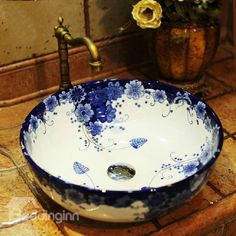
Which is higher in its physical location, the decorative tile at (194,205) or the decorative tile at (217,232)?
the decorative tile at (194,205)

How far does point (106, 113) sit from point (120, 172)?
140 mm

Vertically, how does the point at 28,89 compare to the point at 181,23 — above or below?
below

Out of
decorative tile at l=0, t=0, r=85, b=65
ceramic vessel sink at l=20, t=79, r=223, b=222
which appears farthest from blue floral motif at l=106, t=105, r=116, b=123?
decorative tile at l=0, t=0, r=85, b=65

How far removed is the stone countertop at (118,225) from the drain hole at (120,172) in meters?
0.11

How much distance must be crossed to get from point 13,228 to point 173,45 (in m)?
0.50

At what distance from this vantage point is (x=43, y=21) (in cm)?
104

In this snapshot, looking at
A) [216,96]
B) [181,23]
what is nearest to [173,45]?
[181,23]

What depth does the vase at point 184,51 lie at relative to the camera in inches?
39.6

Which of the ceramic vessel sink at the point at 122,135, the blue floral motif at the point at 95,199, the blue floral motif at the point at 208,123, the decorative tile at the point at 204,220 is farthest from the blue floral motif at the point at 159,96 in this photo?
the blue floral motif at the point at 95,199

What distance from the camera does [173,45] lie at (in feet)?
3.34

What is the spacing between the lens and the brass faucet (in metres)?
0.78

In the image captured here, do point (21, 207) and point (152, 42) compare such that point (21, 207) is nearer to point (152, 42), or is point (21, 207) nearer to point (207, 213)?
point (207, 213)

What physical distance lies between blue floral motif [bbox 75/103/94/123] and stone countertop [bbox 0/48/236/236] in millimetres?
135

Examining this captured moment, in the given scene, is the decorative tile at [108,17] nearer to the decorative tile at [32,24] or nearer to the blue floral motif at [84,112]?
the decorative tile at [32,24]
